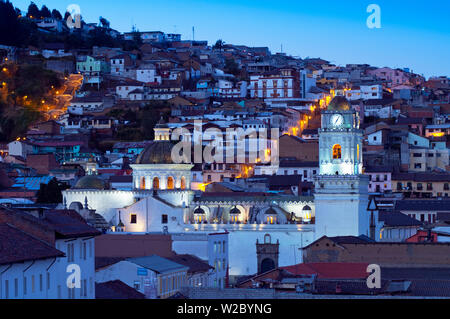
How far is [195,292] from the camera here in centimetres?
2989

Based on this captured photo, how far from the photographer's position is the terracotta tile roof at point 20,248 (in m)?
22.5

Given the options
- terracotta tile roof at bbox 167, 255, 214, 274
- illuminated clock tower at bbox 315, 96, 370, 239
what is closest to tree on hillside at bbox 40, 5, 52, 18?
illuminated clock tower at bbox 315, 96, 370, 239

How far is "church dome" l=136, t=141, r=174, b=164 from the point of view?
54.2 metres

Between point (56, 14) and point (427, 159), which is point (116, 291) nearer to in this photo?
point (427, 159)

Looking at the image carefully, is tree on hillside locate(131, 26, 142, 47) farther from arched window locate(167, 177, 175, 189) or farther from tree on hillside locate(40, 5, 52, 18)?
arched window locate(167, 177, 175, 189)

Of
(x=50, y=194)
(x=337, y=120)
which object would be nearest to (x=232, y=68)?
(x=50, y=194)

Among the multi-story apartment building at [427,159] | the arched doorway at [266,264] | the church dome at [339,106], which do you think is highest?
the church dome at [339,106]

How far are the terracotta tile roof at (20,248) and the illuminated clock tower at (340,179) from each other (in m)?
26.3

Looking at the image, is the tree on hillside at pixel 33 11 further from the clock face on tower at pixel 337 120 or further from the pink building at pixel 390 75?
the clock face on tower at pixel 337 120

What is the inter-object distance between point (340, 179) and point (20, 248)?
28849 millimetres

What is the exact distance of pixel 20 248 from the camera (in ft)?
78.0

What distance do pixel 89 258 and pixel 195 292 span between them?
2.98 metres

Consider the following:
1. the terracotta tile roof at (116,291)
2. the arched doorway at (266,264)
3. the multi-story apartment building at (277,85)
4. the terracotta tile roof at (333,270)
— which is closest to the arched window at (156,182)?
the arched doorway at (266,264)

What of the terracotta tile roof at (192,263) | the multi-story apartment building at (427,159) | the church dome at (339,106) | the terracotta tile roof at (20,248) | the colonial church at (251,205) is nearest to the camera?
the terracotta tile roof at (20,248)
